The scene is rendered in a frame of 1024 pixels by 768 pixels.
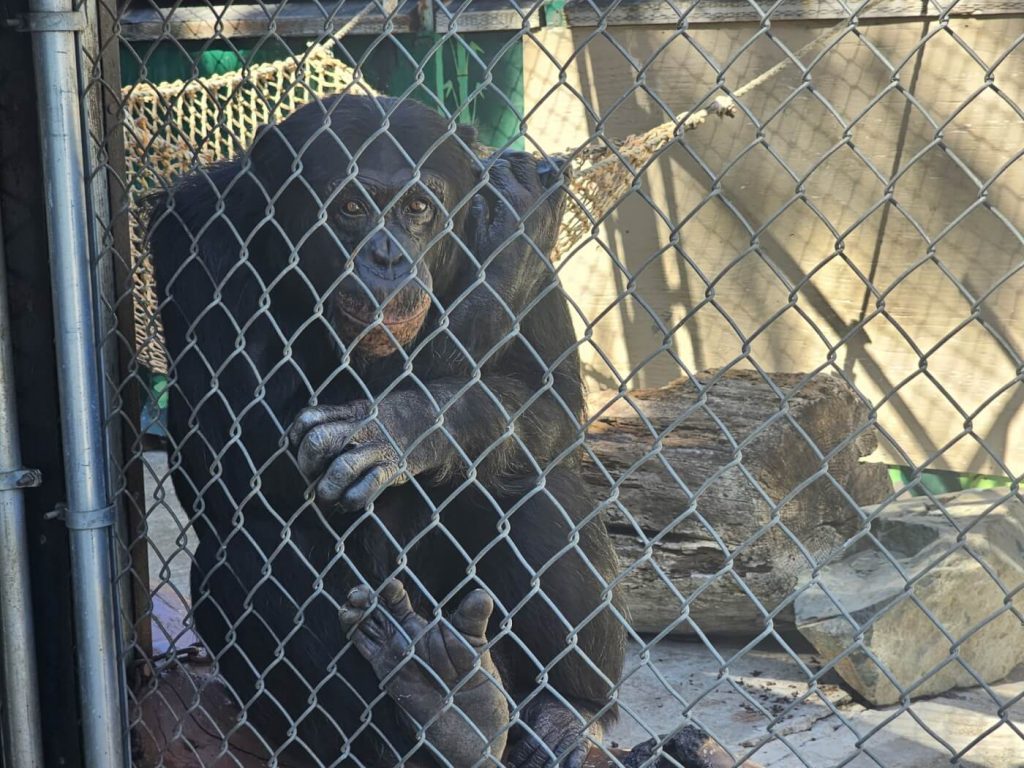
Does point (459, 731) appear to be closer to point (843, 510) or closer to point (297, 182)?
point (297, 182)

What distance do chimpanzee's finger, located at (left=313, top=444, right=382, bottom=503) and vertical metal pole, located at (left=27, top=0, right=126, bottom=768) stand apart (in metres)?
0.39

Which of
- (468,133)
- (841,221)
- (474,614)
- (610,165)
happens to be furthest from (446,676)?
(841,221)

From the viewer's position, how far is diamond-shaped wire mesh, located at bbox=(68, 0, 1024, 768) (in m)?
1.90

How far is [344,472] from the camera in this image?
6.97ft

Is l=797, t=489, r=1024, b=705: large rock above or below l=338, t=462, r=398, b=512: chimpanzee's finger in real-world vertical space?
below

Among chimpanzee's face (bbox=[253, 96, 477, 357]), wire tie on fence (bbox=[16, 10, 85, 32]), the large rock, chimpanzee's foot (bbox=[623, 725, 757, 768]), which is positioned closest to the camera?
wire tie on fence (bbox=[16, 10, 85, 32])

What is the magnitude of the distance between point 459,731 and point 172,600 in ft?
4.48

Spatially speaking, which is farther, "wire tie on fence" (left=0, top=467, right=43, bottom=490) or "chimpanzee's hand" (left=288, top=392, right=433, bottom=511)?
"chimpanzee's hand" (left=288, top=392, right=433, bottom=511)

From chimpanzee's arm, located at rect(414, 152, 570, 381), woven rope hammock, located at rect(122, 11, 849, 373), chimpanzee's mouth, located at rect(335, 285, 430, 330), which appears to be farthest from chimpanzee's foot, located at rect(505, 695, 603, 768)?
woven rope hammock, located at rect(122, 11, 849, 373)

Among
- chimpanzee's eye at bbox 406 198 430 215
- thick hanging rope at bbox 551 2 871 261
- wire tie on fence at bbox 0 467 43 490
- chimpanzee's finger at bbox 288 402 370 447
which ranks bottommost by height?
wire tie on fence at bbox 0 467 43 490

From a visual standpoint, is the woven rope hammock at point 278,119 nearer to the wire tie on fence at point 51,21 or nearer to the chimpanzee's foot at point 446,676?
the wire tie on fence at point 51,21

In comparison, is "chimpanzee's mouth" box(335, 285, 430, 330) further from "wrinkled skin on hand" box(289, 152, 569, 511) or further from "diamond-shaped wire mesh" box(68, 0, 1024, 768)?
"wrinkled skin on hand" box(289, 152, 569, 511)

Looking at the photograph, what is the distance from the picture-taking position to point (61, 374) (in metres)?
1.94

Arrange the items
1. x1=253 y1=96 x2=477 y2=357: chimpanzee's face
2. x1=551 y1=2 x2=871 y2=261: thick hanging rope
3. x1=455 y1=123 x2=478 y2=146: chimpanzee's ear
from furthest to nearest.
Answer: x1=551 y1=2 x2=871 y2=261: thick hanging rope, x1=455 y1=123 x2=478 y2=146: chimpanzee's ear, x1=253 y1=96 x2=477 y2=357: chimpanzee's face
